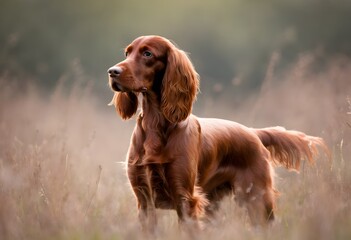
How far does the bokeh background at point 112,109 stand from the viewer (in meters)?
3.30

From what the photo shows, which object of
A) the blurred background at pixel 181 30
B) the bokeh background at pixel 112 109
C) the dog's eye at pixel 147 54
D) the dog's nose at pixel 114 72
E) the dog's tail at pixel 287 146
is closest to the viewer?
the bokeh background at pixel 112 109

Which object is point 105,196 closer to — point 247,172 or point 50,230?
point 247,172

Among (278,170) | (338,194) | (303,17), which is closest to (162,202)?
(338,194)

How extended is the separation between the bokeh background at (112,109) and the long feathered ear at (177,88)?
1.60 ft

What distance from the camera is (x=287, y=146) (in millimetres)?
4418

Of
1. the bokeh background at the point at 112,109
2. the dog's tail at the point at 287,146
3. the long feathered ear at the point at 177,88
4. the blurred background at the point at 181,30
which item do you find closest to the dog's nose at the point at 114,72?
the long feathered ear at the point at 177,88

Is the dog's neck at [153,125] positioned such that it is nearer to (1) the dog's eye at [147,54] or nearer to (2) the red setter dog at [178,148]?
(2) the red setter dog at [178,148]

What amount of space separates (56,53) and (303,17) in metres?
6.56

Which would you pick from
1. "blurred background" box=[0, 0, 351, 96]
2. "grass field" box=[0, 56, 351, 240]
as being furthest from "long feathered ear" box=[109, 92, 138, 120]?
"blurred background" box=[0, 0, 351, 96]

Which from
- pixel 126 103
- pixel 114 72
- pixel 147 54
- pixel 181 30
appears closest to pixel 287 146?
pixel 126 103

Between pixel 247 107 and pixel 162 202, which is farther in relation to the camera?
pixel 247 107

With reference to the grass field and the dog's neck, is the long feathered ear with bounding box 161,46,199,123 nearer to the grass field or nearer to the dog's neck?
the dog's neck

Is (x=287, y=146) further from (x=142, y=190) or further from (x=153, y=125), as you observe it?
(x=142, y=190)

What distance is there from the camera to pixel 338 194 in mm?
3709
